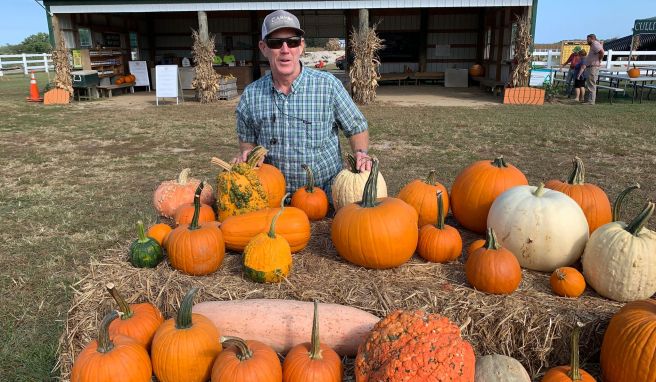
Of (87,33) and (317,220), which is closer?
(317,220)

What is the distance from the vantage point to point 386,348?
1683 millimetres

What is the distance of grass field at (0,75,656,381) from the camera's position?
3.86 meters

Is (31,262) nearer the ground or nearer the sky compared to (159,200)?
nearer the ground

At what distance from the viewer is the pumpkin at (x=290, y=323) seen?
2.00 m

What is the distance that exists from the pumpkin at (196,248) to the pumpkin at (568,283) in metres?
1.61

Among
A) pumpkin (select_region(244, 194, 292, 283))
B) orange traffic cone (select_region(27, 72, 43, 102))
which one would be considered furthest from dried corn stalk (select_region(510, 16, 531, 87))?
orange traffic cone (select_region(27, 72, 43, 102))

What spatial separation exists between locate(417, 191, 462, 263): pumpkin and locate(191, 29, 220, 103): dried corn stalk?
1413 cm

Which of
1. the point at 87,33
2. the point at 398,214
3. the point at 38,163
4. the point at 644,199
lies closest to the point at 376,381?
the point at 398,214

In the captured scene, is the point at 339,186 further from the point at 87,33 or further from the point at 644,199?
the point at 87,33

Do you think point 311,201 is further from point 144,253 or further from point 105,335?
point 105,335

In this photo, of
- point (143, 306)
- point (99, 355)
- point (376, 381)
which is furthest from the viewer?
point (143, 306)

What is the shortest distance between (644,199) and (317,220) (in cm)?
483

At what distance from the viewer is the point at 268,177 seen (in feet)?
9.37

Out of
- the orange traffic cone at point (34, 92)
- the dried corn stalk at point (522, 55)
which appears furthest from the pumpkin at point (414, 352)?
the orange traffic cone at point (34, 92)
